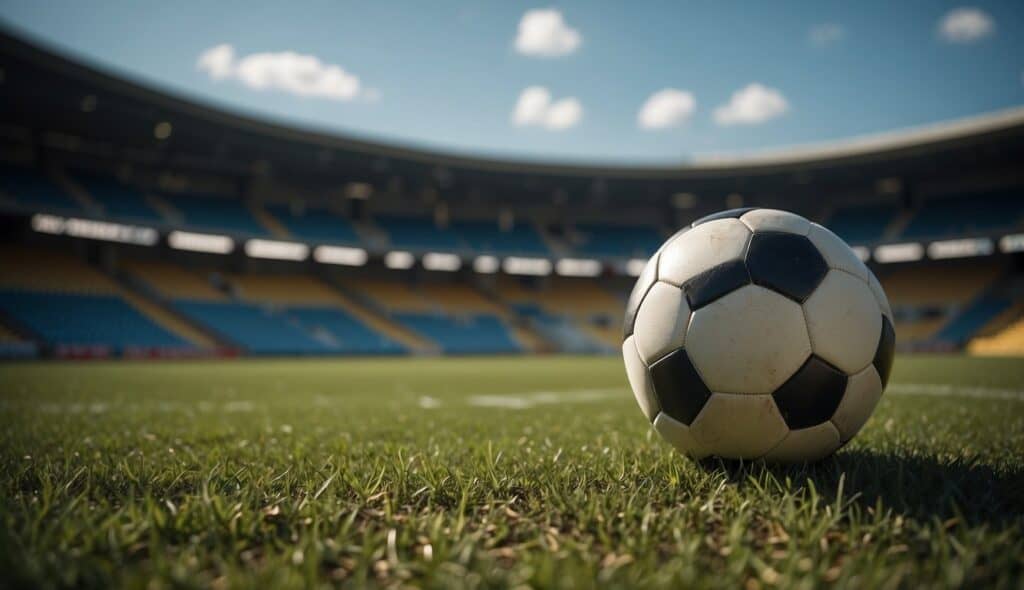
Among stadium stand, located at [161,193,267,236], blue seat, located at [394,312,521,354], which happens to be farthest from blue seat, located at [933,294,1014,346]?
stadium stand, located at [161,193,267,236]

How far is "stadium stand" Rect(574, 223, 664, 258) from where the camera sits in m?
39.0

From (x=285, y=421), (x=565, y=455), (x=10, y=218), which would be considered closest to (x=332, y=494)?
(x=565, y=455)

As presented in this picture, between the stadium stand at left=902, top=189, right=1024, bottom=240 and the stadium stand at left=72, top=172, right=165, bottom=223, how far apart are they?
3972cm

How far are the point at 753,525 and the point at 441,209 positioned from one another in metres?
38.4

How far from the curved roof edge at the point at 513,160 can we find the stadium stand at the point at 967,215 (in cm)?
585

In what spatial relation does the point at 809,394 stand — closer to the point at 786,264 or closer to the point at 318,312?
the point at 786,264

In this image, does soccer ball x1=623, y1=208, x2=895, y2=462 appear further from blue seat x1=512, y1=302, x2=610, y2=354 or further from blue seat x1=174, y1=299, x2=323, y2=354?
blue seat x1=512, y1=302, x2=610, y2=354

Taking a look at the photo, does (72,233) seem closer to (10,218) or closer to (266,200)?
(10,218)

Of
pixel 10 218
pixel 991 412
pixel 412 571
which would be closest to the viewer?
pixel 412 571

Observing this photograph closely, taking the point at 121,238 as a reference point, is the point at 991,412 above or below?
below

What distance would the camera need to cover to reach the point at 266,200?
1340 inches

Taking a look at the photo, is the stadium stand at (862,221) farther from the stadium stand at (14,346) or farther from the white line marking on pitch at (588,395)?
the stadium stand at (14,346)

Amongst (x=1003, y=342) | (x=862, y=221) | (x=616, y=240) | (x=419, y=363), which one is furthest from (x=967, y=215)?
(x=419, y=363)

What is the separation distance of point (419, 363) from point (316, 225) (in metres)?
15.4
